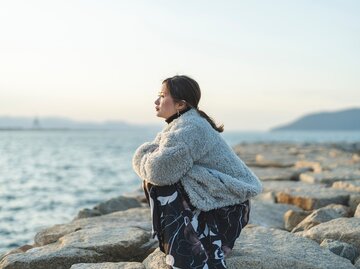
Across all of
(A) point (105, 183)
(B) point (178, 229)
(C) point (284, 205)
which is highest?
(B) point (178, 229)

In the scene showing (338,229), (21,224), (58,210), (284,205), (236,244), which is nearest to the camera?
(236,244)

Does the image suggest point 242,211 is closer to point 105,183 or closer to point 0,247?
point 0,247

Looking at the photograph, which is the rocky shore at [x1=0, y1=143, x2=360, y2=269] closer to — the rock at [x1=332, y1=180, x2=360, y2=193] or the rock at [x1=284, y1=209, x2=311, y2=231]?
the rock at [x1=284, y1=209, x2=311, y2=231]

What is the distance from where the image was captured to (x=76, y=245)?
3578 mm

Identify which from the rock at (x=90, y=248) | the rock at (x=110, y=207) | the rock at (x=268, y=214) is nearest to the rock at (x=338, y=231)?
the rock at (x=268, y=214)

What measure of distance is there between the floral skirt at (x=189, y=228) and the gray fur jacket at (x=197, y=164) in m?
0.06

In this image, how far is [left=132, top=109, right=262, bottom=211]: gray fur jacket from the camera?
283 cm

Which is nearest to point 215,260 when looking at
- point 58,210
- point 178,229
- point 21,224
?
point 178,229

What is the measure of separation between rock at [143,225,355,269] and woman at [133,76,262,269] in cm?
12

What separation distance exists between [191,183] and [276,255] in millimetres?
658

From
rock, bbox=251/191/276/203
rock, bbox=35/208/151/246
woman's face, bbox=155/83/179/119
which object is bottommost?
rock, bbox=251/191/276/203

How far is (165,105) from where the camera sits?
303 centimetres

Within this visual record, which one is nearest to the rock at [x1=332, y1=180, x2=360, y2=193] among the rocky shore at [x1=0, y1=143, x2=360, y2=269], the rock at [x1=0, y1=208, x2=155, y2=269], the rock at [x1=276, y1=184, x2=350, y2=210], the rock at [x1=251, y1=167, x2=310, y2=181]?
the rock at [x1=276, y1=184, x2=350, y2=210]

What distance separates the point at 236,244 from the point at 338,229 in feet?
2.47
